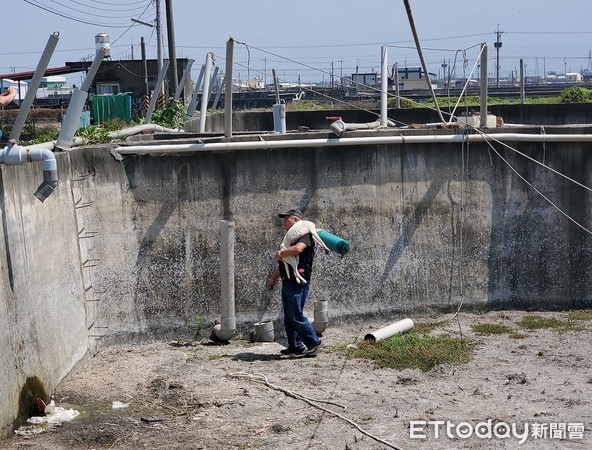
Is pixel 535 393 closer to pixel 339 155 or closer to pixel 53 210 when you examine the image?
pixel 339 155

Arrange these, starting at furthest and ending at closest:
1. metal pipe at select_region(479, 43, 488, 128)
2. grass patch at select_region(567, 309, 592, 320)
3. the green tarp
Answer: the green tarp, metal pipe at select_region(479, 43, 488, 128), grass patch at select_region(567, 309, 592, 320)

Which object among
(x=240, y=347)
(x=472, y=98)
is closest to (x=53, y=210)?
(x=240, y=347)

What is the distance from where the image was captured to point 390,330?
37.8 ft

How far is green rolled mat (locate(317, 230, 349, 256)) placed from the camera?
11344mm

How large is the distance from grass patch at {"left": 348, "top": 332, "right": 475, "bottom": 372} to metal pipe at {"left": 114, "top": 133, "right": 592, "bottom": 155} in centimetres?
245

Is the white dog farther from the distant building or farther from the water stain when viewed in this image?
the distant building

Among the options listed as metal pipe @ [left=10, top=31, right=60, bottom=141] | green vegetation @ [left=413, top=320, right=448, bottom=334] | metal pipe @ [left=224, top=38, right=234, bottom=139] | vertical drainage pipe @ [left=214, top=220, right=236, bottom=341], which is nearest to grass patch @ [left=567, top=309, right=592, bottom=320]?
green vegetation @ [left=413, top=320, right=448, bottom=334]

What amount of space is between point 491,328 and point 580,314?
135 centimetres

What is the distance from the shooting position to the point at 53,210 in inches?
394

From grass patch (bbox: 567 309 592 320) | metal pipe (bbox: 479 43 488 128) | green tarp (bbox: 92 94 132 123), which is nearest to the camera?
grass patch (bbox: 567 309 592 320)

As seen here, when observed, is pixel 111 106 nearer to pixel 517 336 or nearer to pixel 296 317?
pixel 296 317

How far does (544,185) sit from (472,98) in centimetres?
1901

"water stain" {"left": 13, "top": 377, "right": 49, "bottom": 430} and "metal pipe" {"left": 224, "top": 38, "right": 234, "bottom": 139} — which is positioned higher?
"metal pipe" {"left": 224, "top": 38, "right": 234, "bottom": 139}

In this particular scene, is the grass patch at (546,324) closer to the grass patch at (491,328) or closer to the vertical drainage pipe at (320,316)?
the grass patch at (491,328)
